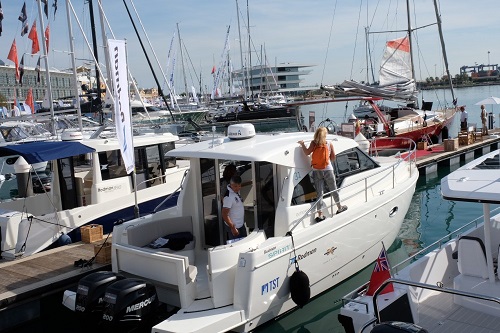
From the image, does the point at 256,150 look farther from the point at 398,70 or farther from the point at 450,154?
the point at 398,70

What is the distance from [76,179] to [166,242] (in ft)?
14.9

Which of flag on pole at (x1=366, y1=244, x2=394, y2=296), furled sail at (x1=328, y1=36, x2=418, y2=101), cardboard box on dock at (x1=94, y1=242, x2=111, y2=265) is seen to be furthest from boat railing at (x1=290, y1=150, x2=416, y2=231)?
furled sail at (x1=328, y1=36, x2=418, y2=101)

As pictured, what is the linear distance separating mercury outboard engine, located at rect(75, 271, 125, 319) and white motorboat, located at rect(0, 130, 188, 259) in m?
3.34

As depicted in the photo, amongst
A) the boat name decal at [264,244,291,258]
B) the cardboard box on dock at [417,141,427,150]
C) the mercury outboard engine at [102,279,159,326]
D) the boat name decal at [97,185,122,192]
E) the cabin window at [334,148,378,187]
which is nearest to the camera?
the mercury outboard engine at [102,279,159,326]

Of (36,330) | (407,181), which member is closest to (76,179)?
(36,330)

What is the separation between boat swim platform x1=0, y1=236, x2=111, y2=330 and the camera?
7.86 m

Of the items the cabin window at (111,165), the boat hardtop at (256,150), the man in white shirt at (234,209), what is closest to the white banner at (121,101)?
the boat hardtop at (256,150)

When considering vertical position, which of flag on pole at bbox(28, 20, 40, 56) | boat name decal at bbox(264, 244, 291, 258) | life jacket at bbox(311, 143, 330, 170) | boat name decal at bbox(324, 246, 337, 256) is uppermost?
flag on pole at bbox(28, 20, 40, 56)

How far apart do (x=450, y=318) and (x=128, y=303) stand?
12.7ft

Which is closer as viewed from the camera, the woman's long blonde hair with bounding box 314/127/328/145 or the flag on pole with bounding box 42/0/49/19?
the woman's long blonde hair with bounding box 314/127/328/145

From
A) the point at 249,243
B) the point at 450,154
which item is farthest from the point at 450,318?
the point at 450,154

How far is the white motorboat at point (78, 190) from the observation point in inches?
391

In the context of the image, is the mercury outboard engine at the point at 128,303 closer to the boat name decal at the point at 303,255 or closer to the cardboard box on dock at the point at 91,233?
the boat name decal at the point at 303,255

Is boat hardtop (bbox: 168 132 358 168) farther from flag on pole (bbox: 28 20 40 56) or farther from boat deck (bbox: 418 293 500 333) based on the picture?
flag on pole (bbox: 28 20 40 56)
